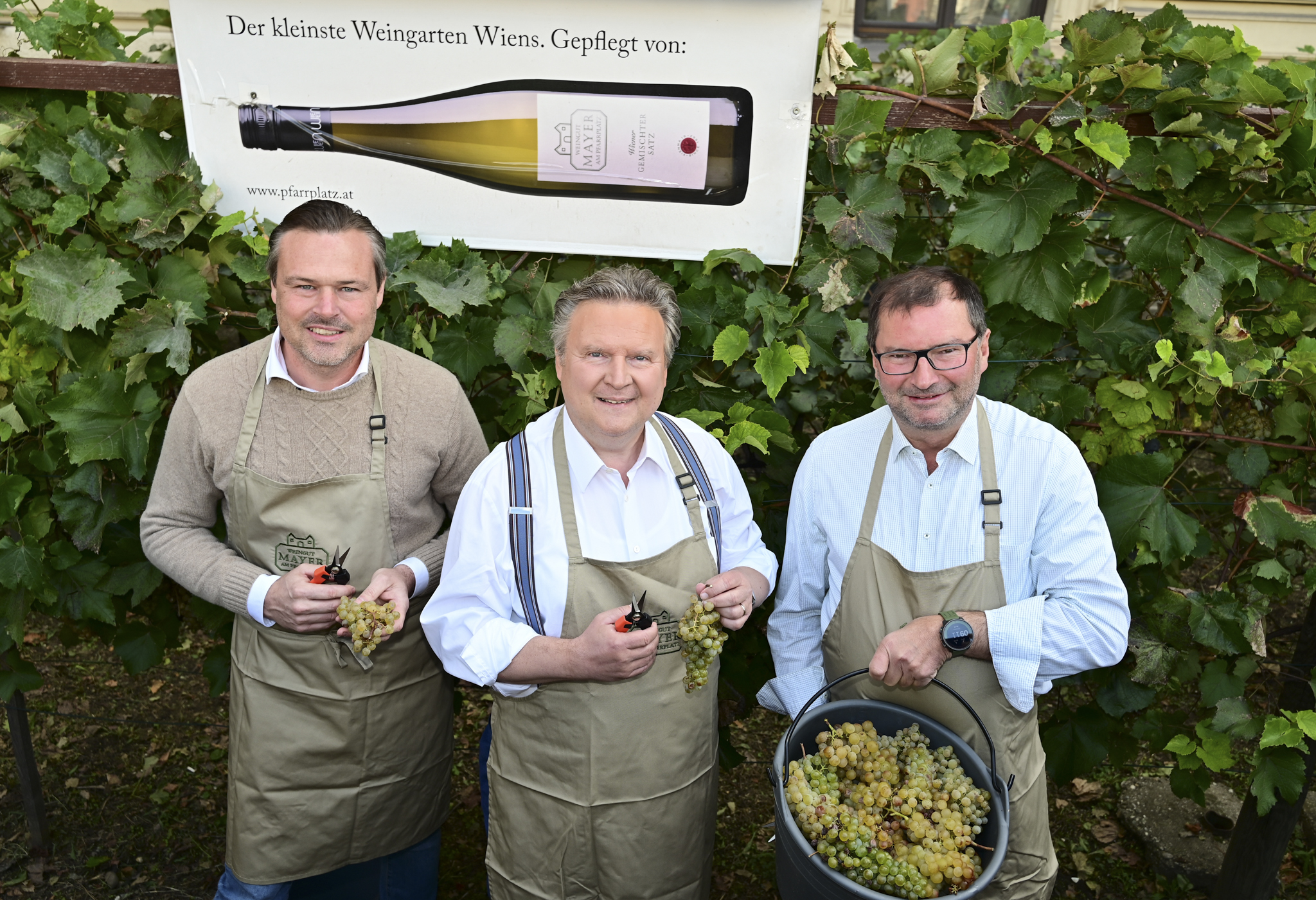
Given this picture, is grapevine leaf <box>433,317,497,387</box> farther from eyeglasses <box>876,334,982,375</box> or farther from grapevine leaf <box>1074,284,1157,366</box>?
grapevine leaf <box>1074,284,1157,366</box>

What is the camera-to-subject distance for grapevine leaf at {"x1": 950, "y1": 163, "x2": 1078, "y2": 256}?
2355 mm

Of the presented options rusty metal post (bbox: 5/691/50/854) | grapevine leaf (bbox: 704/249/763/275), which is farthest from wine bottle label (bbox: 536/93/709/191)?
rusty metal post (bbox: 5/691/50/854)

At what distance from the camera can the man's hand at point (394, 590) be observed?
217 cm

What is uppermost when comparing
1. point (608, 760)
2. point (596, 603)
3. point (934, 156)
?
point (934, 156)

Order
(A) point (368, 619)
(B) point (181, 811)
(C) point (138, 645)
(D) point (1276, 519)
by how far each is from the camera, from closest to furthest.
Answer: (A) point (368, 619)
(D) point (1276, 519)
(C) point (138, 645)
(B) point (181, 811)

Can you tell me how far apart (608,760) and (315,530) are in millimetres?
855

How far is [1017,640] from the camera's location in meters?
1.95

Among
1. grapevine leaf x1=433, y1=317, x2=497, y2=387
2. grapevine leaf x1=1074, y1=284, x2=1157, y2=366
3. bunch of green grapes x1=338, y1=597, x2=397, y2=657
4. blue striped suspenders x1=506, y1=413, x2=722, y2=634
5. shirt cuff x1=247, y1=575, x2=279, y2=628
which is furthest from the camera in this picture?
grapevine leaf x1=433, y1=317, x2=497, y2=387

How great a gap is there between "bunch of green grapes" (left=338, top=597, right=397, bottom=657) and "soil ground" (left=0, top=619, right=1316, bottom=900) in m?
1.52

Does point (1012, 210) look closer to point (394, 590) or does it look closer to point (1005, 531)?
point (1005, 531)

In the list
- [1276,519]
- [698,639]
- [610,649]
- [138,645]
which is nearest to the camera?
[610,649]

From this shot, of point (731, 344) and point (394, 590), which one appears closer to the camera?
point (394, 590)

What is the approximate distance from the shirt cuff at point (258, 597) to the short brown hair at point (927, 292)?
1462 mm

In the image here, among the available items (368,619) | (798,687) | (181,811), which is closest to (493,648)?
(368,619)
